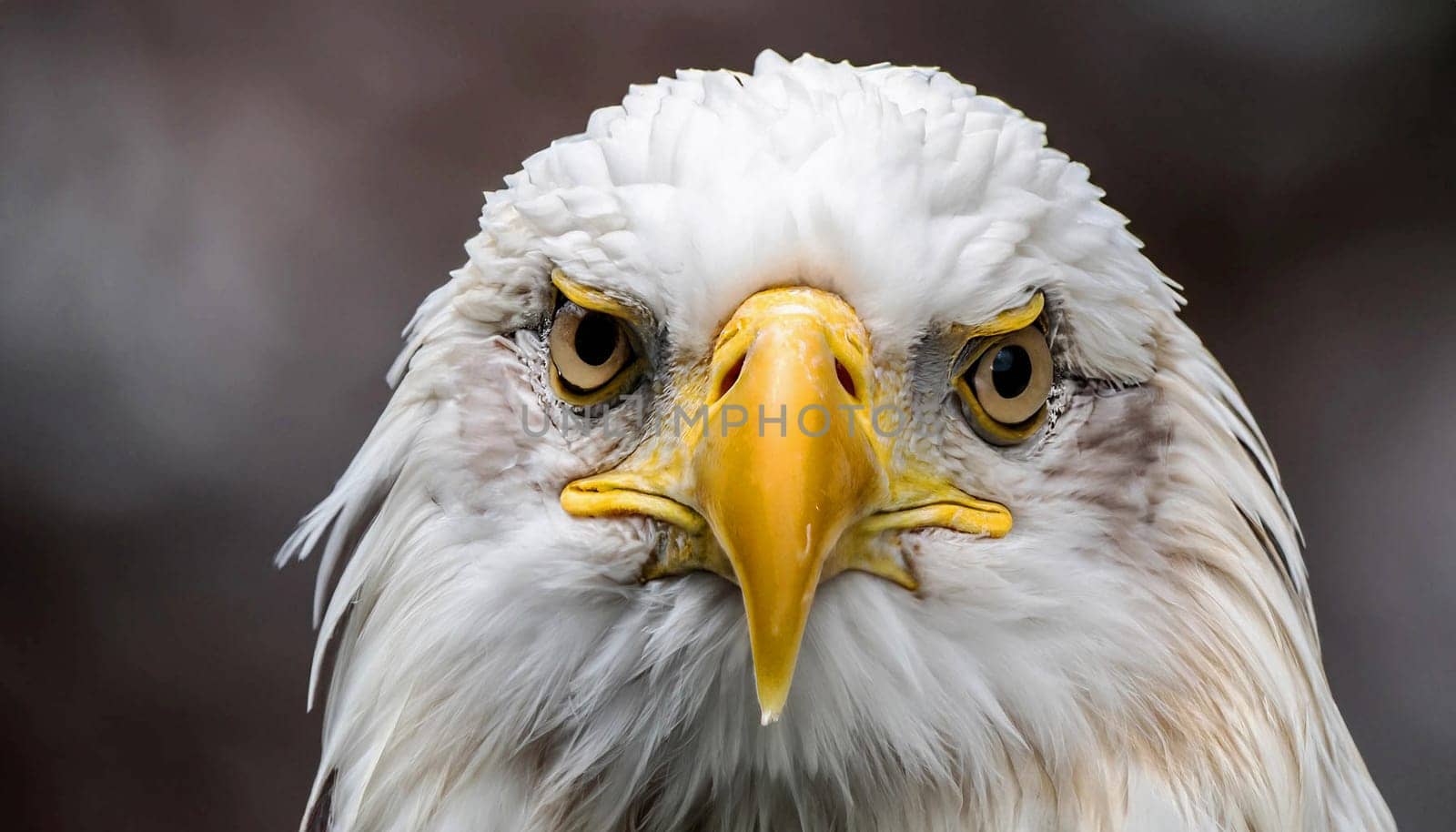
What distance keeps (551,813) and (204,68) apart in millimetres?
721

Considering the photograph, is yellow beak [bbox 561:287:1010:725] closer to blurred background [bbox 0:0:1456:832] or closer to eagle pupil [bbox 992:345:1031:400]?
eagle pupil [bbox 992:345:1031:400]

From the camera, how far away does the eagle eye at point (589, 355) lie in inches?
24.6

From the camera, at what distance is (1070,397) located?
0.66 m

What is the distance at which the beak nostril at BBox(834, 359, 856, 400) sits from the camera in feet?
1.82

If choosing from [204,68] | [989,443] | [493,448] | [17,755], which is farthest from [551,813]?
[204,68]

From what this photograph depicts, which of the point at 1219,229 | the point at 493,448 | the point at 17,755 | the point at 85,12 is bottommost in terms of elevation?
the point at 17,755

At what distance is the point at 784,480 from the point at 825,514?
0.03 metres

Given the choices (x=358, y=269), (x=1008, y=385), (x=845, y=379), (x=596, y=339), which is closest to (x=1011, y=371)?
(x=1008, y=385)

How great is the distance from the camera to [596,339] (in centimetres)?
63

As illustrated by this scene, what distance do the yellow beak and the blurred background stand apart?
1.75 feet

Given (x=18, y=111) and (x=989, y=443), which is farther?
(x=18, y=111)

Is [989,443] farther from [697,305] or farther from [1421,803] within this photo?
[1421,803]

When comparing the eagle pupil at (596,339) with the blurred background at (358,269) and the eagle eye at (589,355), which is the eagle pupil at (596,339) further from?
the blurred background at (358,269)

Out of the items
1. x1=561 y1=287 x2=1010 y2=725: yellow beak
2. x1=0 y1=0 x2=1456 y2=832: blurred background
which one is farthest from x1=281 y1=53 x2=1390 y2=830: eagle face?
x1=0 y1=0 x2=1456 y2=832: blurred background
